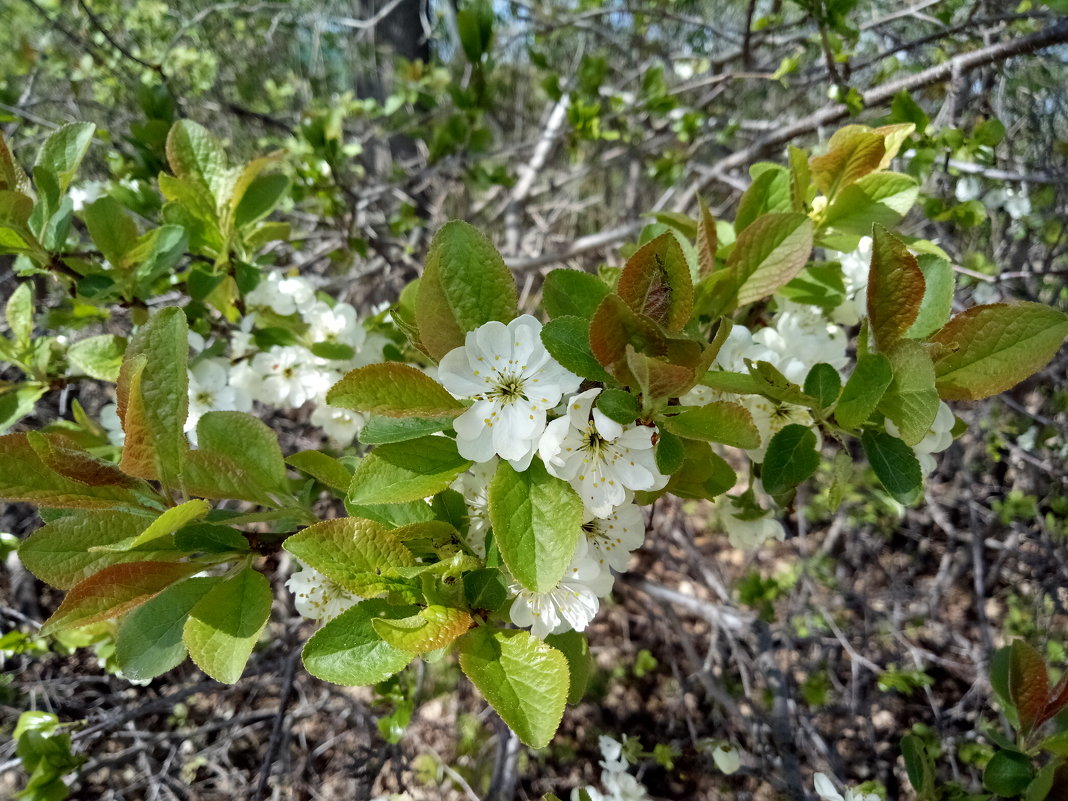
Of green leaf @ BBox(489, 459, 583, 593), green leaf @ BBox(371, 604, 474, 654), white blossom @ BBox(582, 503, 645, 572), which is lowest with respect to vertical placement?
white blossom @ BBox(582, 503, 645, 572)

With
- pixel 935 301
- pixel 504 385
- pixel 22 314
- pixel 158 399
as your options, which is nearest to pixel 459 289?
pixel 504 385

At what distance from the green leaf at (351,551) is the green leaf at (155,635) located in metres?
0.23

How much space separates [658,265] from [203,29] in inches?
188

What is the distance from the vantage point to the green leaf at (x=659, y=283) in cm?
75

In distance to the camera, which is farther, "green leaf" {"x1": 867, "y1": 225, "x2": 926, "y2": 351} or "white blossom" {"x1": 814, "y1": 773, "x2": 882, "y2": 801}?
"white blossom" {"x1": 814, "y1": 773, "x2": 882, "y2": 801}

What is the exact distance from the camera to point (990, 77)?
1.92 m

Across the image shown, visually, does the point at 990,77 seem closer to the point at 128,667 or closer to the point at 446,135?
the point at 446,135

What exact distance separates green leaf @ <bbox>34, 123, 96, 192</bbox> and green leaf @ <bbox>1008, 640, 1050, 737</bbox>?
1.89 metres

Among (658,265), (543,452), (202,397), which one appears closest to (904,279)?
(658,265)

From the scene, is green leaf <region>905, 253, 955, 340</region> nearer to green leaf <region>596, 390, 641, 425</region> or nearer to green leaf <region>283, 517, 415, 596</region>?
green leaf <region>596, 390, 641, 425</region>

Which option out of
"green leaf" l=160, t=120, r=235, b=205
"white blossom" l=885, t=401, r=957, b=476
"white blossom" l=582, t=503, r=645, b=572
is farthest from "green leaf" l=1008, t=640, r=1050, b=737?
"green leaf" l=160, t=120, r=235, b=205

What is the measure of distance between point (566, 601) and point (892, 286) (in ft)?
1.99

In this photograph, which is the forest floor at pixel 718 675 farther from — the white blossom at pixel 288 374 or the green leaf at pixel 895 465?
the green leaf at pixel 895 465

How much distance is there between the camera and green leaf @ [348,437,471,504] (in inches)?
30.9
